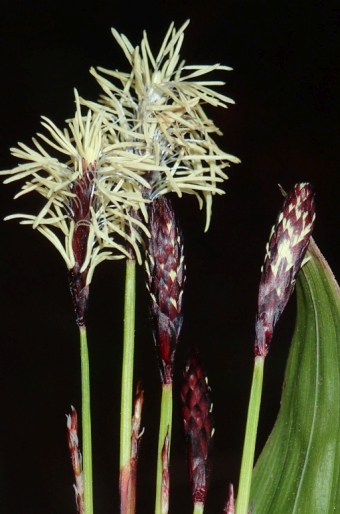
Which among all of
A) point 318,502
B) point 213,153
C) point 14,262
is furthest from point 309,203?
point 14,262

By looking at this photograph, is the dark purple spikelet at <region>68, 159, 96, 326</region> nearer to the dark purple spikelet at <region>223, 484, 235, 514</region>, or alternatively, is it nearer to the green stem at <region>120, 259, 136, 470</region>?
the green stem at <region>120, 259, 136, 470</region>

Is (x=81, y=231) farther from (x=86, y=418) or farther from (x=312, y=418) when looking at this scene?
(x=312, y=418)

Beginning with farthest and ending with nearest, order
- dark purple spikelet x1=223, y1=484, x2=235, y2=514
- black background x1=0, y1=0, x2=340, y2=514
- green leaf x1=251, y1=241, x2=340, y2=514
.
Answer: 1. black background x1=0, y1=0, x2=340, y2=514
2. green leaf x1=251, y1=241, x2=340, y2=514
3. dark purple spikelet x1=223, y1=484, x2=235, y2=514

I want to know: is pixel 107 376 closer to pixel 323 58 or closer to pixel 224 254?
pixel 224 254

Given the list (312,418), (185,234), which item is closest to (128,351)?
(312,418)

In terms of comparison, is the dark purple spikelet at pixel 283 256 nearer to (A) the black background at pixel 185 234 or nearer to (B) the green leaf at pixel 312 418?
(B) the green leaf at pixel 312 418


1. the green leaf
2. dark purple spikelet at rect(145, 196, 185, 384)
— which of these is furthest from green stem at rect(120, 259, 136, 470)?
the green leaf

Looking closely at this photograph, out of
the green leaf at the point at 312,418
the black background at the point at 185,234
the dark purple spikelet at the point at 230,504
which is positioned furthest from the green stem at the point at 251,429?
the black background at the point at 185,234
